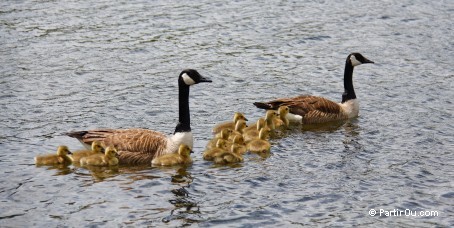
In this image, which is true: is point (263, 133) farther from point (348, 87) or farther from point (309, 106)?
point (348, 87)

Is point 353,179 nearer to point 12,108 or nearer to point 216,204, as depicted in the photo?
point 216,204

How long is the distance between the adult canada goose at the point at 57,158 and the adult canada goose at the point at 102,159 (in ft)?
0.88

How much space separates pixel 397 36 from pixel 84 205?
1325 centimetres

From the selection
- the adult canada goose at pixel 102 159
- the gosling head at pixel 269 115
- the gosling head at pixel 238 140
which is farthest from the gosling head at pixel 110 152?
the gosling head at pixel 269 115

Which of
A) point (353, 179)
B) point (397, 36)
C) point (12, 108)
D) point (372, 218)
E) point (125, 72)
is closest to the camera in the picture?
point (372, 218)

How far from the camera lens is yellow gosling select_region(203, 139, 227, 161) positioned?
15.0m

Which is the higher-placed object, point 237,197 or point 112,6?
point 112,6

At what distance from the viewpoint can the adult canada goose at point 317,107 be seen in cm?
1797

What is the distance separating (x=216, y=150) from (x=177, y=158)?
724 mm

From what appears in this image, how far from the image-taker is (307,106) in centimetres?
1798

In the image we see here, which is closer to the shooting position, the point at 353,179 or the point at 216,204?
the point at 216,204

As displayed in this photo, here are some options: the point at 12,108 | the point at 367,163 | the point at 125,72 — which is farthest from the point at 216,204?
the point at 125,72

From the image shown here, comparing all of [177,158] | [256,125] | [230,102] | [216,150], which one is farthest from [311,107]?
[177,158]

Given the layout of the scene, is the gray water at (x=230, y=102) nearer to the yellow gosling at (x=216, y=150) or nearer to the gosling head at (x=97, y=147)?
the yellow gosling at (x=216, y=150)
